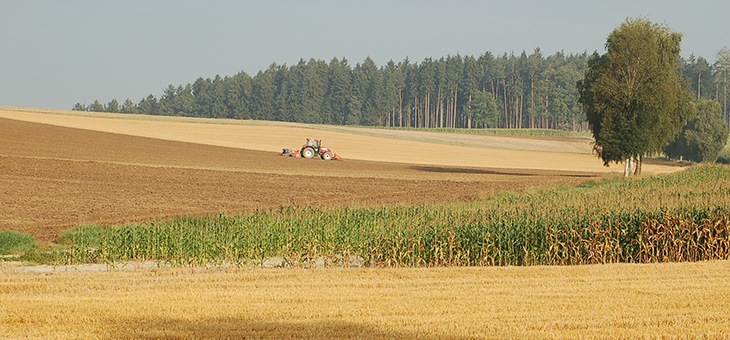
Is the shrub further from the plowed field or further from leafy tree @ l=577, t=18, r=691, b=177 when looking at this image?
leafy tree @ l=577, t=18, r=691, b=177

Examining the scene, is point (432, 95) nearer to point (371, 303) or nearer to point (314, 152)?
point (314, 152)

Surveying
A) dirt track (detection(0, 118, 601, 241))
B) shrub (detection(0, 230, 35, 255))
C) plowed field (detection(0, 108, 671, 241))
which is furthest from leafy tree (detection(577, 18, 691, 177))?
shrub (detection(0, 230, 35, 255))

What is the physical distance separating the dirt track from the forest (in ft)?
355

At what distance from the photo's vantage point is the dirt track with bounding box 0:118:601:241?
2572 centimetres

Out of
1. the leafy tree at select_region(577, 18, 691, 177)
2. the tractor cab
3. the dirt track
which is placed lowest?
the dirt track

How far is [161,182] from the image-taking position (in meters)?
35.7

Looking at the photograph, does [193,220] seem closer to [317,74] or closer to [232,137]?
[232,137]

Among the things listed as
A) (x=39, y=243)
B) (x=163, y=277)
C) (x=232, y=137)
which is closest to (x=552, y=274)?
(x=163, y=277)

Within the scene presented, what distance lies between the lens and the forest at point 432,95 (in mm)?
166375

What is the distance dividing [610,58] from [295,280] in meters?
41.3

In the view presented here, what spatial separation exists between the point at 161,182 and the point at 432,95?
481 ft

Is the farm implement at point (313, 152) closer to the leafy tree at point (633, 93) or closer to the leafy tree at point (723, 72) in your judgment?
the leafy tree at point (633, 93)

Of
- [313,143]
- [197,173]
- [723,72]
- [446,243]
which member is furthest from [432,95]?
[446,243]

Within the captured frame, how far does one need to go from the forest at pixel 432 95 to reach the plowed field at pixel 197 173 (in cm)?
7976
